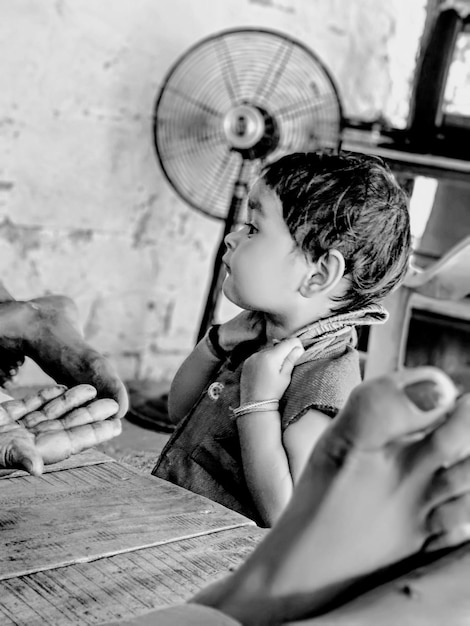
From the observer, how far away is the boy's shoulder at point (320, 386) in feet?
5.20

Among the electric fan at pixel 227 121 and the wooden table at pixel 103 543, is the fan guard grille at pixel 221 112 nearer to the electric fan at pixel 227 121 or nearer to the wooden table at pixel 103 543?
the electric fan at pixel 227 121

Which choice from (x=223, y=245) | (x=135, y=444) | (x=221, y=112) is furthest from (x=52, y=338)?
(x=221, y=112)

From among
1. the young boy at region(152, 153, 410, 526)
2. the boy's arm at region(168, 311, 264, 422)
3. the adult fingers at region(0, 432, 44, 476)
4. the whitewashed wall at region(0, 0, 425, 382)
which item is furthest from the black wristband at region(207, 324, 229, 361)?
the whitewashed wall at region(0, 0, 425, 382)

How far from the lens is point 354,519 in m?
0.60

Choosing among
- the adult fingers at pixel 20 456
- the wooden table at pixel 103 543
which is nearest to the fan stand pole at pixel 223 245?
the wooden table at pixel 103 543

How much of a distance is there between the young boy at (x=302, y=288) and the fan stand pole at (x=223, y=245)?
1.90m

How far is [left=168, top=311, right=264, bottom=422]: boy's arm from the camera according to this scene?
6.07ft

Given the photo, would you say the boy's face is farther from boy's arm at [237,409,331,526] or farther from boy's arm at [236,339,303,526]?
boy's arm at [237,409,331,526]

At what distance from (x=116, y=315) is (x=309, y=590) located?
3.60m

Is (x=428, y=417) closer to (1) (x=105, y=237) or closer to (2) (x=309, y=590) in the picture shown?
(2) (x=309, y=590)

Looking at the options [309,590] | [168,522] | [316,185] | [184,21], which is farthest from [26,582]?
[184,21]

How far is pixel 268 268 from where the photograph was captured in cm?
169

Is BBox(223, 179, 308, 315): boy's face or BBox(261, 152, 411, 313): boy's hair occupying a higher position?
BBox(261, 152, 411, 313): boy's hair

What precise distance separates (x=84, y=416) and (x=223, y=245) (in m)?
2.48
